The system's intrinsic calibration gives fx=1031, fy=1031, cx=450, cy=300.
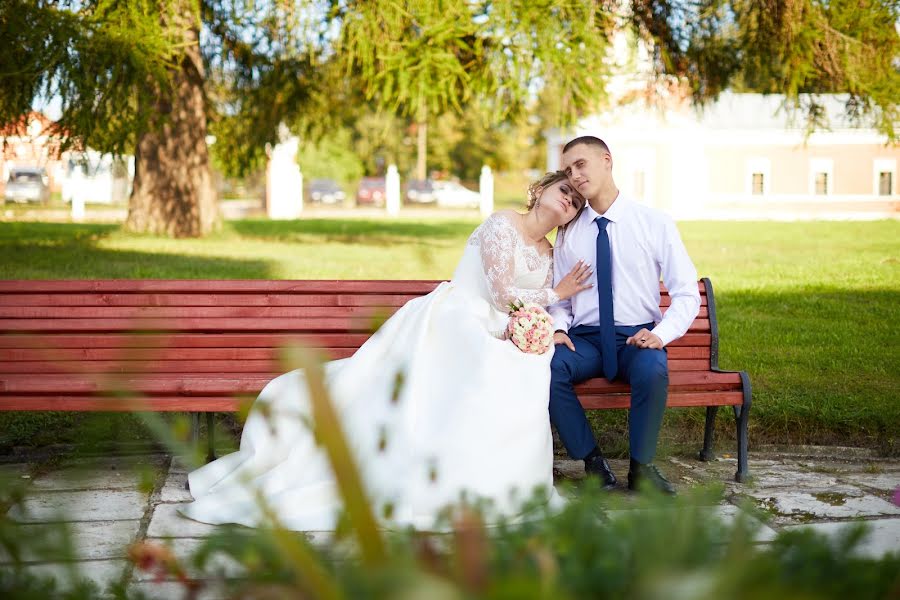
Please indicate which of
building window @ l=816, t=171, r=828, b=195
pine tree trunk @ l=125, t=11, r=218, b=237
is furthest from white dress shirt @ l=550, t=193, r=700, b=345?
building window @ l=816, t=171, r=828, b=195

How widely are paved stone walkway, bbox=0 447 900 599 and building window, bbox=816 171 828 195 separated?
146 ft

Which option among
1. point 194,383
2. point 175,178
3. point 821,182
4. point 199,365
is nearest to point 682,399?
point 194,383

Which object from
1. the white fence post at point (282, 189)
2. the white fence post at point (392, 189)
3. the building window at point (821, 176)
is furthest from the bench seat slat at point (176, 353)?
the building window at point (821, 176)

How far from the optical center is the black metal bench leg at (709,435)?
487 centimetres

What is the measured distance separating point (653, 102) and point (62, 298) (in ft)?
36.8

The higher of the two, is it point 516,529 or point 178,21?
point 178,21

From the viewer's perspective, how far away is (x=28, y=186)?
41.3 meters

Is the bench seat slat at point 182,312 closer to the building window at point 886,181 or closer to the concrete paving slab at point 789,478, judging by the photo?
the concrete paving slab at point 789,478

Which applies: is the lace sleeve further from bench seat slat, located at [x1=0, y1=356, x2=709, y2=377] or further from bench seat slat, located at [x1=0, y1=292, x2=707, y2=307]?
bench seat slat, located at [x1=0, y1=356, x2=709, y2=377]

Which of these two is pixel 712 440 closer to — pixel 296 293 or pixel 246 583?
pixel 296 293

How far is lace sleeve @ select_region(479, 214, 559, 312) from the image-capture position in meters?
4.59

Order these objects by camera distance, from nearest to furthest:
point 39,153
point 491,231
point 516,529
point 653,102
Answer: point 516,529, point 491,231, point 39,153, point 653,102

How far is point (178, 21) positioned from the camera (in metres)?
12.2

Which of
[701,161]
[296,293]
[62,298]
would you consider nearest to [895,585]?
[296,293]
